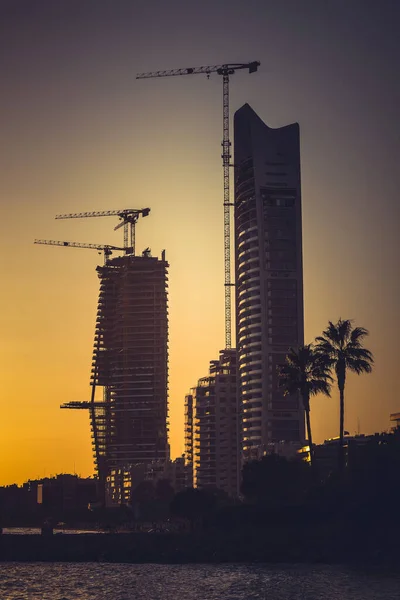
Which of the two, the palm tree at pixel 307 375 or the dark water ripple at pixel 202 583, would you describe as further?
the palm tree at pixel 307 375

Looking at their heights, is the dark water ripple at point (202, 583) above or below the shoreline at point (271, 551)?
below

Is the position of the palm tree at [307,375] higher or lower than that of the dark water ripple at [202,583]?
higher

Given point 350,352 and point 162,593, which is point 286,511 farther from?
point 162,593

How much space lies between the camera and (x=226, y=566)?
182m

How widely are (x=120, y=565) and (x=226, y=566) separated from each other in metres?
21.9

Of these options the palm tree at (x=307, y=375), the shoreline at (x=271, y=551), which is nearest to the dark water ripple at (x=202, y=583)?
the shoreline at (x=271, y=551)

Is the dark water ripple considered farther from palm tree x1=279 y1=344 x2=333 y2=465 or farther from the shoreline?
palm tree x1=279 y1=344 x2=333 y2=465

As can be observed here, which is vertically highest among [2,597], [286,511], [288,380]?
[288,380]

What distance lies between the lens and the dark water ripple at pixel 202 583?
142500mm

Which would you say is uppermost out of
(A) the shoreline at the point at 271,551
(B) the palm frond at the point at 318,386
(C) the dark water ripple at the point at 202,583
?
(B) the palm frond at the point at 318,386

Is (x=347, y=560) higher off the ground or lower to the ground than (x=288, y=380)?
lower

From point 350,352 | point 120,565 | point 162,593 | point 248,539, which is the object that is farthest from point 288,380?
point 162,593

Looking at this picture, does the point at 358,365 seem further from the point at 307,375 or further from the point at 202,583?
the point at 202,583

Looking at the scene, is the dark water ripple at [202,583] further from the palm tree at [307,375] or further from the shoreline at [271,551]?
the palm tree at [307,375]
